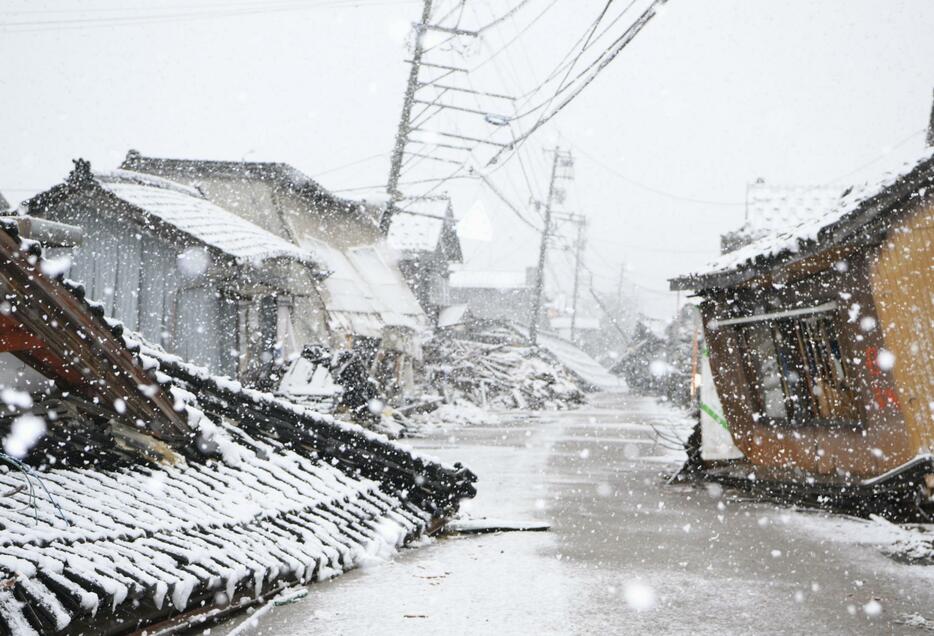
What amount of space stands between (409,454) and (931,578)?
4713 mm

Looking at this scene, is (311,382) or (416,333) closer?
(311,382)

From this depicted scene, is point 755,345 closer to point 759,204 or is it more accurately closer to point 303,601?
point 759,204

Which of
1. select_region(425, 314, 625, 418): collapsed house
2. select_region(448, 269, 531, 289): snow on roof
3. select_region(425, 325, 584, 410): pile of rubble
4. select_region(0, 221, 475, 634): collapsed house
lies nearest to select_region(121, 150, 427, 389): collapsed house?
select_region(425, 325, 584, 410): pile of rubble

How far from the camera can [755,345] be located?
10.7 meters

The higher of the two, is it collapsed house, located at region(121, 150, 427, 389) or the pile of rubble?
collapsed house, located at region(121, 150, 427, 389)

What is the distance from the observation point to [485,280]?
70750mm

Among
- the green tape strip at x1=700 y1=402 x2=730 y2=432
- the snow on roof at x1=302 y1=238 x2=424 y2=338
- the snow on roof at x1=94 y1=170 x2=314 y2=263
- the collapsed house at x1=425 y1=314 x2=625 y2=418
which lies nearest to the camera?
the green tape strip at x1=700 y1=402 x2=730 y2=432

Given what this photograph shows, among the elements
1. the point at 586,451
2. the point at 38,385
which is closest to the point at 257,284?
the point at 586,451

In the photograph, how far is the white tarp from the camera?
440 inches

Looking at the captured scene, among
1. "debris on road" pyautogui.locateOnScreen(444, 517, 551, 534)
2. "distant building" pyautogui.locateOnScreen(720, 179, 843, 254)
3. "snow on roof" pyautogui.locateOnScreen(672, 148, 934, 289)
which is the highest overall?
"distant building" pyautogui.locateOnScreen(720, 179, 843, 254)

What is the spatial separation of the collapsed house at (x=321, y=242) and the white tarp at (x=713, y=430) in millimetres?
10744

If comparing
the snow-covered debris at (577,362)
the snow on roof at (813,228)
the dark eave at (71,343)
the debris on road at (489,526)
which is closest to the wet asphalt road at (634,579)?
the debris on road at (489,526)

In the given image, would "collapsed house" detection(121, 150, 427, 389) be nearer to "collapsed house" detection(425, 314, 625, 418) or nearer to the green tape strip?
"collapsed house" detection(425, 314, 625, 418)

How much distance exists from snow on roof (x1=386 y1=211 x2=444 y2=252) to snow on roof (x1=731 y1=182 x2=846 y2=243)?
67.2ft
